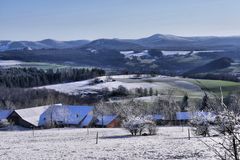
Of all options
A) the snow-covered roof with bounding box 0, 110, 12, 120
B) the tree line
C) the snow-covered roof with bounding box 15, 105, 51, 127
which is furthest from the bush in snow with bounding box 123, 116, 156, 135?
the tree line

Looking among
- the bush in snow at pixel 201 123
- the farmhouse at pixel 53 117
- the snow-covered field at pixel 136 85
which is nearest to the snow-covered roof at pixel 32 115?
the farmhouse at pixel 53 117

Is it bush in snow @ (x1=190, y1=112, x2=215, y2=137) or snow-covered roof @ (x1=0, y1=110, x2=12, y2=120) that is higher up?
bush in snow @ (x1=190, y1=112, x2=215, y2=137)

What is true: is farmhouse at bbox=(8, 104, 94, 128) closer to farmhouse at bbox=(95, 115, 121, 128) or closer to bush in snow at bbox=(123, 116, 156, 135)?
farmhouse at bbox=(95, 115, 121, 128)

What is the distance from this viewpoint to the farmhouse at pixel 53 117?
3429 inches

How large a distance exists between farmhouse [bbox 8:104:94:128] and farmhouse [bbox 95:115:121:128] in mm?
1981

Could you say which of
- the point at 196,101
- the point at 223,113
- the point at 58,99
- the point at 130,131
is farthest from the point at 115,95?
the point at 223,113

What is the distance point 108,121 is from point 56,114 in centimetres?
1149

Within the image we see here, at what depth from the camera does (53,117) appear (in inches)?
3455

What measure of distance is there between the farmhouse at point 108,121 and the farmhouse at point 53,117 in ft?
6.50

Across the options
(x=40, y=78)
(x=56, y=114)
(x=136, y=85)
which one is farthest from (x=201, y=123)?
(x=40, y=78)

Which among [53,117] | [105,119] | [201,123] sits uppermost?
[201,123]

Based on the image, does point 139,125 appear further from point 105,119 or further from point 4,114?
point 4,114

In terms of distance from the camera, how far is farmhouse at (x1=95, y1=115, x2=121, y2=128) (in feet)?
279

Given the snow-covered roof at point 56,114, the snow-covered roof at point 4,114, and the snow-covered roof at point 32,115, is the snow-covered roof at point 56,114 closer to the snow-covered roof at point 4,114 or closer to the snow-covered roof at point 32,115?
the snow-covered roof at point 32,115
